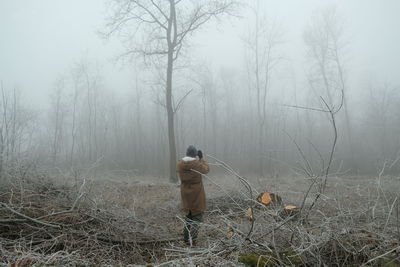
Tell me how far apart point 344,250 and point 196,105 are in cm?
2283

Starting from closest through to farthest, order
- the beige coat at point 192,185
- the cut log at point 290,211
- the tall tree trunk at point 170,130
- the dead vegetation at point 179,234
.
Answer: the dead vegetation at point 179,234 < the cut log at point 290,211 < the beige coat at point 192,185 < the tall tree trunk at point 170,130

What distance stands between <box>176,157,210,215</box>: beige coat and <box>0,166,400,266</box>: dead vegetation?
0.46m

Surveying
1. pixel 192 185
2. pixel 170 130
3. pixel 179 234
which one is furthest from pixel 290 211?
pixel 170 130

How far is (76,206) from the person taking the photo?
384 cm

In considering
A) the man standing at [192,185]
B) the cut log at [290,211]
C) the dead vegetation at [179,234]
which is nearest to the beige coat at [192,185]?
the man standing at [192,185]

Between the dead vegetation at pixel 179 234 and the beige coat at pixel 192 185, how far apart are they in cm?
46

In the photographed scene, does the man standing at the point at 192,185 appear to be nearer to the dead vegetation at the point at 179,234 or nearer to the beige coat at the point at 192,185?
the beige coat at the point at 192,185

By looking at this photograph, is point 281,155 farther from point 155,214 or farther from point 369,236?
point 369,236

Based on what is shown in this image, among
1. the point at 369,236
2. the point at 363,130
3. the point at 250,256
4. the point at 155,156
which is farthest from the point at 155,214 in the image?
the point at 363,130

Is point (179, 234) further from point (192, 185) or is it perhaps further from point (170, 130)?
point (170, 130)

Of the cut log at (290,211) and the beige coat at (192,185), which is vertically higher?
the beige coat at (192,185)

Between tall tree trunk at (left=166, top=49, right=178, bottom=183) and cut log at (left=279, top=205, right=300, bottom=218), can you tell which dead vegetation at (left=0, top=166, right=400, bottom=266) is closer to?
cut log at (left=279, top=205, right=300, bottom=218)

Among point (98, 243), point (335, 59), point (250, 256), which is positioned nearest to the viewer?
point (250, 256)

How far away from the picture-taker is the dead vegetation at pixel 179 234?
7.53ft
